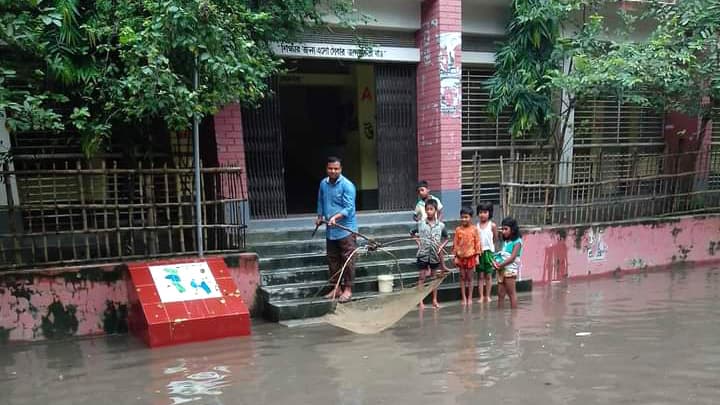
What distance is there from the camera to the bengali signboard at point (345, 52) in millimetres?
8250

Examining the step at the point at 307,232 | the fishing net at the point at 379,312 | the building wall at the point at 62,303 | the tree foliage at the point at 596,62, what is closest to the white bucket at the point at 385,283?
the fishing net at the point at 379,312

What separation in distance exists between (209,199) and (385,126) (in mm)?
3727

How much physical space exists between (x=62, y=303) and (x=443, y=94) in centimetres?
634

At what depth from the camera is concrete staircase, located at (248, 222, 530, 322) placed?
6328mm

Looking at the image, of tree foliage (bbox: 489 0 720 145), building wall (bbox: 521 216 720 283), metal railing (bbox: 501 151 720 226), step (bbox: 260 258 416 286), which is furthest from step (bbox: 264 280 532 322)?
tree foliage (bbox: 489 0 720 145)

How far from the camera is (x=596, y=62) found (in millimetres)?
8172

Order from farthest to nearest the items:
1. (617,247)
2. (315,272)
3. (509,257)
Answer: (617,247), (315,272), (509,257)

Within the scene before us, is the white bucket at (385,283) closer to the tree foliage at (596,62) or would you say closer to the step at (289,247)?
the step at (289,247)

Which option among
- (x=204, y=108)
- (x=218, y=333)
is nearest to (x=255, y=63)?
(x=204, y=108)

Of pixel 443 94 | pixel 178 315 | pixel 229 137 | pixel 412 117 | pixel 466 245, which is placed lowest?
pixel 178 315

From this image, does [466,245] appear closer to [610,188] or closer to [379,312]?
[379,312]

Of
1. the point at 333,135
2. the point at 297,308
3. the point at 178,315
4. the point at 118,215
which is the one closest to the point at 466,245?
the point at 297,308

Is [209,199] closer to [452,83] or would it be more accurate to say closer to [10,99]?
[10,99]

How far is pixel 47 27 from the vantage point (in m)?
5.53
